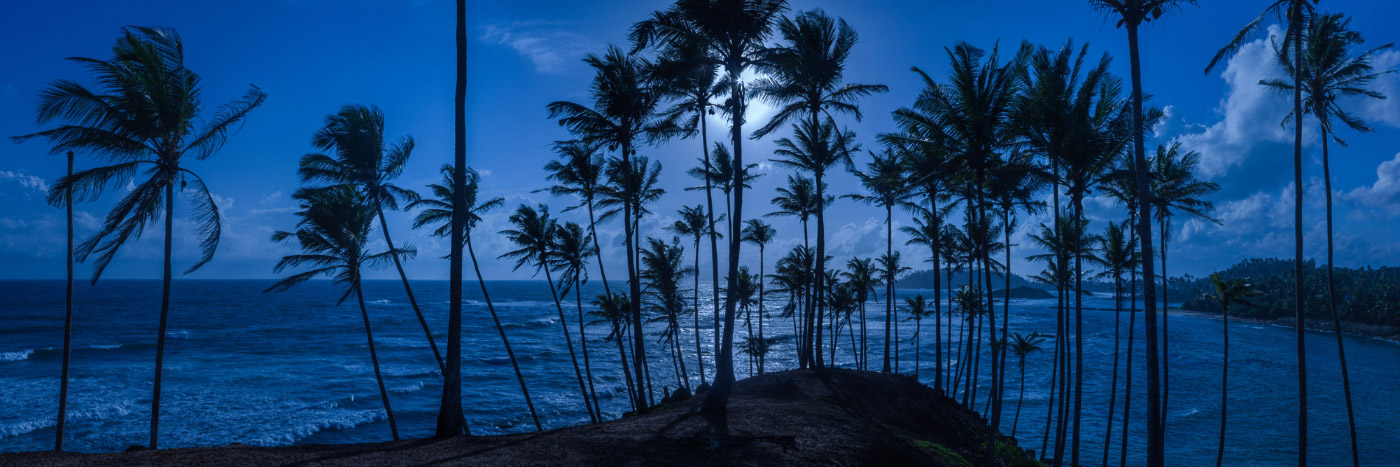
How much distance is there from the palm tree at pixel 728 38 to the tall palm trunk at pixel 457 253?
4483 mm

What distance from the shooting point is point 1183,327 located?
85125 mm

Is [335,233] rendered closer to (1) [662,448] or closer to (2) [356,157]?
(2) [356,157]

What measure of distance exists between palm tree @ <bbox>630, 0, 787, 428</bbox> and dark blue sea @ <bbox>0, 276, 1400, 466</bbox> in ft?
66.8

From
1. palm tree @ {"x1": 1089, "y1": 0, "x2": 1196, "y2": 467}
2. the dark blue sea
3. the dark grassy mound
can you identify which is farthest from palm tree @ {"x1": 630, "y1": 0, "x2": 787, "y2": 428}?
the dark blue sea

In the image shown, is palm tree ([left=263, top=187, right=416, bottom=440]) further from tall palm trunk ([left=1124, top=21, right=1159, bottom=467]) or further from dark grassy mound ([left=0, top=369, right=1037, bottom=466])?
tall palm trunk ([left=1124, top=21, right=1159, bottom=467])

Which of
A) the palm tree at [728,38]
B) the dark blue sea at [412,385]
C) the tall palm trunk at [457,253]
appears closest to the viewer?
the tall palm trunk at [457,253]

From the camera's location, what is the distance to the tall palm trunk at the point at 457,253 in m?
10.2

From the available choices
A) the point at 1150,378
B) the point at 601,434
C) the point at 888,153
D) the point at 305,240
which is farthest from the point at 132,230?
the point at 888,153

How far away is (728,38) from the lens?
13.8m

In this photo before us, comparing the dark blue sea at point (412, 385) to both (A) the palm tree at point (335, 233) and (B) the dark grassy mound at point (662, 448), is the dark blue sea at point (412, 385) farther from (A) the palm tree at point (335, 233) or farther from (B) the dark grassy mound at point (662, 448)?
(B) the dark grassy mound at point (662, 448)

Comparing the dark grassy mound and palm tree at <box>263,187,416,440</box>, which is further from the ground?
palm tree at <box>263,187,416,440</box>

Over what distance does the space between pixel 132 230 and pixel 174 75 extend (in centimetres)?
314

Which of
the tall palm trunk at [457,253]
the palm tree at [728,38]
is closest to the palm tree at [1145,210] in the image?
the palm tree at [728,38]

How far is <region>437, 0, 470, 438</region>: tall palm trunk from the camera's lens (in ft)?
33.3
